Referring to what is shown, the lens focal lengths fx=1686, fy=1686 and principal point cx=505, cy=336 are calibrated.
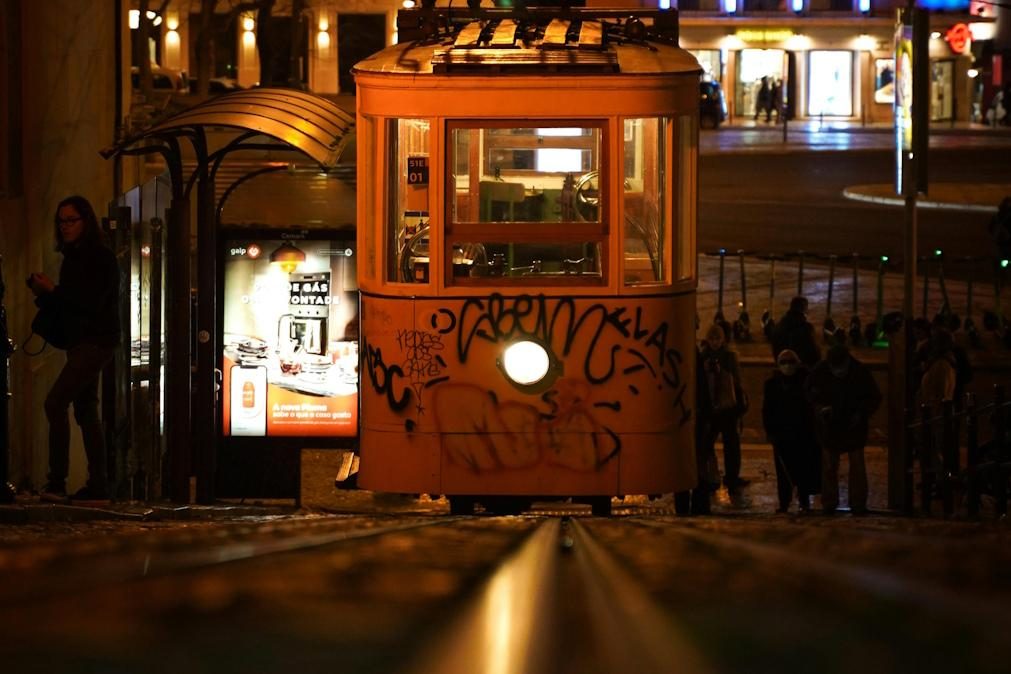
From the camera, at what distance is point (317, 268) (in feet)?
35.6

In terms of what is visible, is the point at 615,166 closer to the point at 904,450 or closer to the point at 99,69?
the point at 904,450

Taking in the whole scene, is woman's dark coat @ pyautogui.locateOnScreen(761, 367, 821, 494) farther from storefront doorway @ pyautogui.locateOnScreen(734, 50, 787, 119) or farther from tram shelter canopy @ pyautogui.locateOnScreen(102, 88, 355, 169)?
storefront doorway @ pyautogui.locateOnScreen(734, 50, 787, 119)

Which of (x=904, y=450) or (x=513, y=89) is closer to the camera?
(x=513, y=89)

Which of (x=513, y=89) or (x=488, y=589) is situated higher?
(x=513, y=89)

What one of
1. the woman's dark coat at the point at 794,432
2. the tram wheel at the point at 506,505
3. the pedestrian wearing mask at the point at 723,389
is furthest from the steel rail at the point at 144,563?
the pedestrian wearing mask at the point at 723,389

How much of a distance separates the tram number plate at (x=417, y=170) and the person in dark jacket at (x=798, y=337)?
6.41m

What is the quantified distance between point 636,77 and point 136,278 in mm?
3148

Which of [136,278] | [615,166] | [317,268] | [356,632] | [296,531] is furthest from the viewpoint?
[317,268]

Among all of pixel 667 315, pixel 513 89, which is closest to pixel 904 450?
pixel 667 315

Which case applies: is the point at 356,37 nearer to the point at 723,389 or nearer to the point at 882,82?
the point at 882,82

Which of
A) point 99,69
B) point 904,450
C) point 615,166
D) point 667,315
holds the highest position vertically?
point 99,69

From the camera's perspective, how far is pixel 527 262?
28.8 feet

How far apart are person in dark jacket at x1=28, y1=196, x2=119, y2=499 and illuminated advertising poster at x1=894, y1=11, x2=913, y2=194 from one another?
6081 millimetres

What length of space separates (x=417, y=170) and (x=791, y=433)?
4497 millimetres
